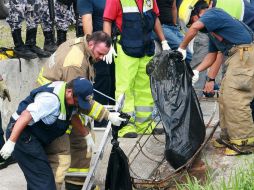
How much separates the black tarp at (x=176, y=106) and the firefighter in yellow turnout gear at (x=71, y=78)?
731 mm

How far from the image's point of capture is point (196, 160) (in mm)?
5473

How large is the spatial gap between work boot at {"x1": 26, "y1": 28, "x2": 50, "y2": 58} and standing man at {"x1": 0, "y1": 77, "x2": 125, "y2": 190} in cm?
222

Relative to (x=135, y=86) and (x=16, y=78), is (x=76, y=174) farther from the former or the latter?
(x=16, y=78)

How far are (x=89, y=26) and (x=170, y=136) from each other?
1733 mm

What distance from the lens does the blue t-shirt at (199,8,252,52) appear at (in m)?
5.32

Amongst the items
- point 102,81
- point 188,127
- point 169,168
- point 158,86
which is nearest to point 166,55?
point 158,86

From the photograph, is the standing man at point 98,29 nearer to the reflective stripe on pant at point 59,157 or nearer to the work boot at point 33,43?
the work boot at point 33,43

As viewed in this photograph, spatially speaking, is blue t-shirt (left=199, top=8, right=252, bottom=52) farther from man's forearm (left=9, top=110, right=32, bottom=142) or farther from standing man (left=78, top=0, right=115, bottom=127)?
man's forearm (left=9, top=110, right=32, bottom=142)

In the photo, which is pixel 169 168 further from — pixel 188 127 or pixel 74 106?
pixel 74 106

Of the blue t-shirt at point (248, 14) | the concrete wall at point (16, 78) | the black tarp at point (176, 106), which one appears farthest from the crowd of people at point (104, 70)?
the black tarp at point (176, 106)

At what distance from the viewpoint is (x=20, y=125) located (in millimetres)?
4121

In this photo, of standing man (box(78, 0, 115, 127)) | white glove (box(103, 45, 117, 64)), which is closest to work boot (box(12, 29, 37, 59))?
standing man (box(78, 0, 115, 127))

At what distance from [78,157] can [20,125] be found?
1.00 m

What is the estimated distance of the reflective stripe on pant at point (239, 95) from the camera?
17.7ft
